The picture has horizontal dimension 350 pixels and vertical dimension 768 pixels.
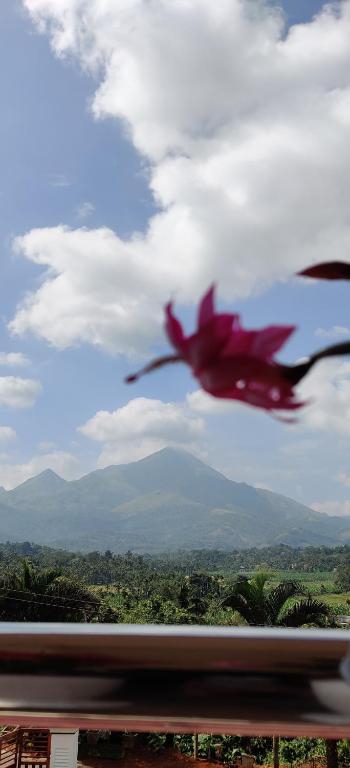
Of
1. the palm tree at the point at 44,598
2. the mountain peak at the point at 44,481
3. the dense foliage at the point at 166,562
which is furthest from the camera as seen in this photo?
the mountain peak at the point at 44,481

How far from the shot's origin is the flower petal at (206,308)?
0.42 ft

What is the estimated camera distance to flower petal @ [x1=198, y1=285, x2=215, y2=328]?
129 mm

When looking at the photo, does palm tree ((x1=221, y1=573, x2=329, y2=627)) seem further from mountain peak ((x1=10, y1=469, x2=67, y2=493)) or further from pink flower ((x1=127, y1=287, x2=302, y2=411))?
mountain peak ((x1=10, y1=469, x2=67, y2=493))

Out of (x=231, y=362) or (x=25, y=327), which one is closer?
(x=231, y=362)

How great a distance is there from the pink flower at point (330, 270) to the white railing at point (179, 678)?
0.17 m

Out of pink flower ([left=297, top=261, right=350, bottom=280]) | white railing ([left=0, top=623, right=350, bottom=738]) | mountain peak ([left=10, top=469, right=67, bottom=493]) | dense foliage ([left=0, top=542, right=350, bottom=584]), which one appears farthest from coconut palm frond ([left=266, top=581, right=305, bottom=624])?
mountain peak ([left=10, top=469, right=67, bottom=493])

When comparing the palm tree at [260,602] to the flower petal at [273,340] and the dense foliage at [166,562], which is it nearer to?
the dense foliage at [166,562]

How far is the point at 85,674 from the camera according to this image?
30 cm

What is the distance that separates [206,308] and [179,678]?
0.21 m

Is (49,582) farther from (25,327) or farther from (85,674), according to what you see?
(25,327)

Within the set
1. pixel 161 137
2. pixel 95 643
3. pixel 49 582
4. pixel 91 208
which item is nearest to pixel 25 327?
pixel 91 208

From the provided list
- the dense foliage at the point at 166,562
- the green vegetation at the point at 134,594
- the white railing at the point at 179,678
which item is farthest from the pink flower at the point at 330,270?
the dense foliage at the point at 166,562

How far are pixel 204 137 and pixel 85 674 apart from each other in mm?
46477

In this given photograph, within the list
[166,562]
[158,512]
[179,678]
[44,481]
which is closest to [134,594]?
[166,562]
